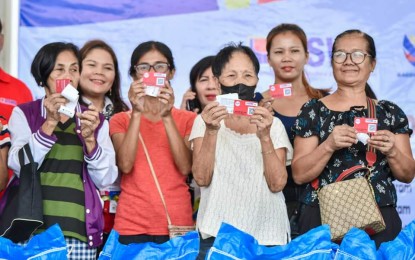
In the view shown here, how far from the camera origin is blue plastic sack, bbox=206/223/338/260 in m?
2.78

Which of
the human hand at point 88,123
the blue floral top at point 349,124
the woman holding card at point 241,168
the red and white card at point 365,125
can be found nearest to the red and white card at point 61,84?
the human hand at point 88,123

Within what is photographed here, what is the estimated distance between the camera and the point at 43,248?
2871mm

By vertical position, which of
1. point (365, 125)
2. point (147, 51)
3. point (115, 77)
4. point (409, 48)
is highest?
point (409, 48)

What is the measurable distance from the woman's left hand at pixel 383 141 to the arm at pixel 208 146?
691 millimetres

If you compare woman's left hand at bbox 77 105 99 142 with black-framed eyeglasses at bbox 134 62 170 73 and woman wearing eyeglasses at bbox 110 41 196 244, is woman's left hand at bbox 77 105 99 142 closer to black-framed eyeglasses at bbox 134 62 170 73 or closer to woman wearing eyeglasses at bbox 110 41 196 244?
woman wearing eyeglasses at bbox 110 41 196 244

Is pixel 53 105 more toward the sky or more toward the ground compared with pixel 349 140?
more toward the sky

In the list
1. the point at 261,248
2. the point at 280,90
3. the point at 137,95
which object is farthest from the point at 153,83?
the point at 261,248

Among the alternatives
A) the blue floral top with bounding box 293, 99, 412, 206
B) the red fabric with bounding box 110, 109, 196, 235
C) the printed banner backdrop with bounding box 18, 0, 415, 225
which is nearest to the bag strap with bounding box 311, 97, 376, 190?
the blue floral top with bounding box 293, 99, 412, 206

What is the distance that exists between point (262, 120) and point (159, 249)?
93 centimetres

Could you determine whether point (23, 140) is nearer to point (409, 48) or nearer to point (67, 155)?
point (67, 155)

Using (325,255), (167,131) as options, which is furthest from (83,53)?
(325,255)

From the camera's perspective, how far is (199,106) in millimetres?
4891

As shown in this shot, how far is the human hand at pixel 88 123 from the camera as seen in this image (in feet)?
12.4

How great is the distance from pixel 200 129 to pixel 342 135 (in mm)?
694
